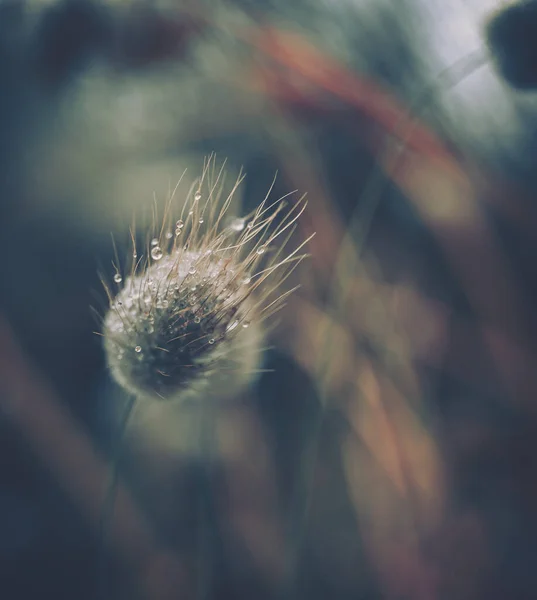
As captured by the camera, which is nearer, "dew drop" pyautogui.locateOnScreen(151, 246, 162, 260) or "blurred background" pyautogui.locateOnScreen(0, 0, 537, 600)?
"dew drop" pyautogui.locateOnScreen(151, 246, 162, 260)

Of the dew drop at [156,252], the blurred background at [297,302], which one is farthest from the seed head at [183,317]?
the blurred background at [297,302]

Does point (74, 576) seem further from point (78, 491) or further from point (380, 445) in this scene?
point (380, 445)

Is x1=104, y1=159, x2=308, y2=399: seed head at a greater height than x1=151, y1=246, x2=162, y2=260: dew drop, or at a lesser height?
lesser

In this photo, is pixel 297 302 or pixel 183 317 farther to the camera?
pixel 297 302

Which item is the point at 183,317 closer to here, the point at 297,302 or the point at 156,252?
the point at 156,252

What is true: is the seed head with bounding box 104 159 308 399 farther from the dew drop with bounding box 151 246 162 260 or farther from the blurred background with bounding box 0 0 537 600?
the blurred background with bounding box 0 0 537 600

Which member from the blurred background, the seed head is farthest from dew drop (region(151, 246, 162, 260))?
the blurred background

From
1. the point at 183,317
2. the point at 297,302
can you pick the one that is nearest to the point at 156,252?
the point at 183,317

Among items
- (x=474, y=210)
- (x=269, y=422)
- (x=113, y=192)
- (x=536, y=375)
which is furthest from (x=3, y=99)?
(x=536, y=375)
